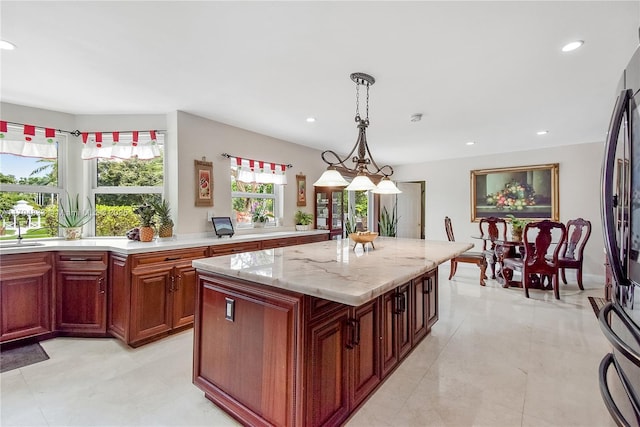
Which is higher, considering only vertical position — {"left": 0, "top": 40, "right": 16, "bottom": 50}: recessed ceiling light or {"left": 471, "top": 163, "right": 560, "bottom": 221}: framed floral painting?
{"left": 0, "top": 40, "right": 16, "bottom": 50}: recessed ceiling light

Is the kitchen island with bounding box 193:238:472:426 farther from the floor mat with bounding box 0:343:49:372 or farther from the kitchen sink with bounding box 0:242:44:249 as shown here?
the kitchen sink with bounding box 0:242:44:249

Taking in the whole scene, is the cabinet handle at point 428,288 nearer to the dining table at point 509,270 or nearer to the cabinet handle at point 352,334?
the cabinet handle at point 352,334

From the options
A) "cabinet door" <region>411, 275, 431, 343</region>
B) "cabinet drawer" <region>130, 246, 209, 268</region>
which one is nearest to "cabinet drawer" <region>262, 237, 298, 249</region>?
"cabinet drawer" <region>130, 246, 209, 268</region>

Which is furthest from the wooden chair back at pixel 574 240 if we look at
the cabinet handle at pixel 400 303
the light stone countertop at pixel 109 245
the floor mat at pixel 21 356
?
the floor mat at pixel 21 356

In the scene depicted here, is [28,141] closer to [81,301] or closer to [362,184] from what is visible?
[81,301]

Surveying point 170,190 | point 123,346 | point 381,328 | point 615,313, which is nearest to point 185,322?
point 123,346

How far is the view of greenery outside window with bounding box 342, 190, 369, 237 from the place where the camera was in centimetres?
614

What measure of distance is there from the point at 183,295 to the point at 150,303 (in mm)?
306

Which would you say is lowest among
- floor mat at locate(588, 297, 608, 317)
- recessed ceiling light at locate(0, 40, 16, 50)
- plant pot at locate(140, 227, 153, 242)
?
floor mat at locate(588, 297, 608, 317)

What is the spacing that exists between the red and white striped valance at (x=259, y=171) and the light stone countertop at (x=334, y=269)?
2.04 m

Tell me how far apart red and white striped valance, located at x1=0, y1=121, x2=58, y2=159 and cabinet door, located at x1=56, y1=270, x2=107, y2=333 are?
4.39ft

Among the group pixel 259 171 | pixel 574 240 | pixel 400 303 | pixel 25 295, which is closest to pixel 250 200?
pixel 259 171

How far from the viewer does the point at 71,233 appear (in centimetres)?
318

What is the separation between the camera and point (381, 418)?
171 cm
